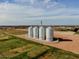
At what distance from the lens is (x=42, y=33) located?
2147 inches

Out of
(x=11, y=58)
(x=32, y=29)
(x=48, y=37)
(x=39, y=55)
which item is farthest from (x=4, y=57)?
(x=32, y=29)

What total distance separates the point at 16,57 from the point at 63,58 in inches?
272

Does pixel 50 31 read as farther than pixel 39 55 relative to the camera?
Yes

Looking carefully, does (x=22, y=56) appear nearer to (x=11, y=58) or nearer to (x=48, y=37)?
(x=11, y=58)

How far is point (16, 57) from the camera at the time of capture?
29.1 m

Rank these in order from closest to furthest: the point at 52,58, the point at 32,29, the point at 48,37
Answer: the point at 52,58 < the point at 48,37 < the point at 32,29

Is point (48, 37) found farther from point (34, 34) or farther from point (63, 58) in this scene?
point (63, 58)

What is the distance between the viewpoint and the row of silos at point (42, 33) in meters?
53.5

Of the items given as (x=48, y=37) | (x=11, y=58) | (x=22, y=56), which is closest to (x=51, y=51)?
(x=22, y=56)

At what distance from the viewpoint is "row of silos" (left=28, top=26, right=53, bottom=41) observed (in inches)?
2106

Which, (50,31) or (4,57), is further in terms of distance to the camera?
(50,31)

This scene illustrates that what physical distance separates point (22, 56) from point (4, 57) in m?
2.62

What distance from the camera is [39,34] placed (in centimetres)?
5556

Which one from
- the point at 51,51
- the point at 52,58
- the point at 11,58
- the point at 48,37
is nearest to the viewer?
the point at 11,58
